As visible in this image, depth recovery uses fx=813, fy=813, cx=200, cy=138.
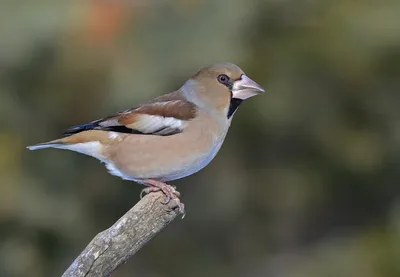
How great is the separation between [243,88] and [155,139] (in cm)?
54

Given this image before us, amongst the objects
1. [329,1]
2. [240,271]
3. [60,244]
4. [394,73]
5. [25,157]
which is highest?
[329,1]

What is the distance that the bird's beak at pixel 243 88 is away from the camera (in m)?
4.08

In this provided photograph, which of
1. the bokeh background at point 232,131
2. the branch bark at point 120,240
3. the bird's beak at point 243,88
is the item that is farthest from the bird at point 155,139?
the bokeh background at point 232,131

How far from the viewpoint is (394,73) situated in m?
9.54

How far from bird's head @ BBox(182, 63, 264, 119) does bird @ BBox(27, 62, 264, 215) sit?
0.01 meters

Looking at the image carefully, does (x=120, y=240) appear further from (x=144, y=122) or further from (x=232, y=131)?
(x=232, y=131)

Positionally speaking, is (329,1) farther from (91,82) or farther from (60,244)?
(60,244)

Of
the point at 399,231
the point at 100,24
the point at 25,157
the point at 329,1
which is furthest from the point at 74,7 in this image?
the point at 399,231

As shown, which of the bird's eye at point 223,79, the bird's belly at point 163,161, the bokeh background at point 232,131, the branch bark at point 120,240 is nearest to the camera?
the branch bark at point 120,240

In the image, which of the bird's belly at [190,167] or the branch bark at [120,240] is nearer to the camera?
the branch bark at [120,240]

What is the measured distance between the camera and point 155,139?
3947mm

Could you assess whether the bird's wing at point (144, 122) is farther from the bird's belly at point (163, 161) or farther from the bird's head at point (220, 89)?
the bird's head at point (220, 89)

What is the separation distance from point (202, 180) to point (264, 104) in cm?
115

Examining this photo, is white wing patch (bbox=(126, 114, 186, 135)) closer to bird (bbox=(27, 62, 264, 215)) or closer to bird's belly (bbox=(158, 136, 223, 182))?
bird (bbox=(27, 62, 264, 215))
